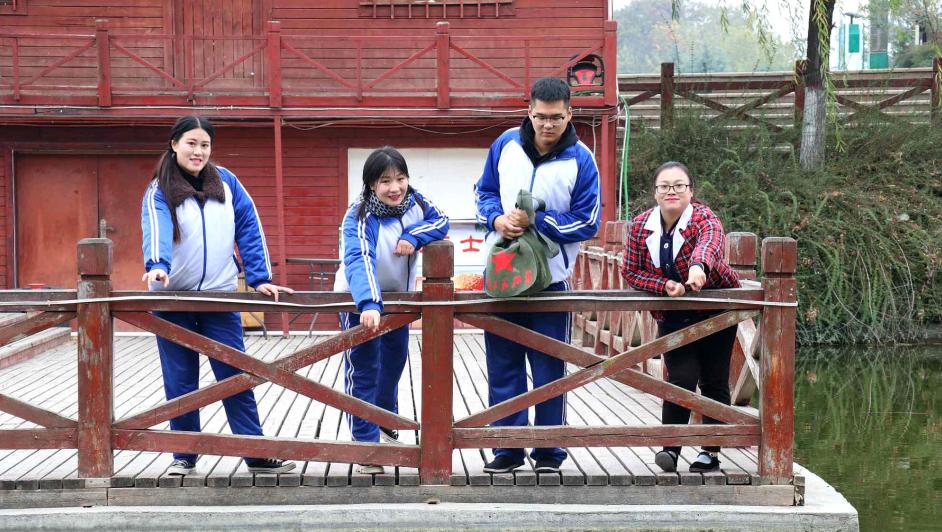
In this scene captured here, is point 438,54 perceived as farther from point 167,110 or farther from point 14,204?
point 14,204

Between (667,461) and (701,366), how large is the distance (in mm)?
487

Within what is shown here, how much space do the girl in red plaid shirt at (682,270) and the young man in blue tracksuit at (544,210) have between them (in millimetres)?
288

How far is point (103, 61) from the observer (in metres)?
12.4

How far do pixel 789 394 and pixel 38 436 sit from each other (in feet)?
11.0

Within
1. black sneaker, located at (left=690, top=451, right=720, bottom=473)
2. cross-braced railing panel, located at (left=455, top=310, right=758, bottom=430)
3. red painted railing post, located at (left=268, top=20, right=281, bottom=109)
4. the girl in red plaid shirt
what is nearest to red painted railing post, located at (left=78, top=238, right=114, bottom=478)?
cross-braced railing panel, located at (left=455, top=310, right=758, bottom=430)

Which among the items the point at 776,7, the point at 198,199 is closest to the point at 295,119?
the point at 776,7

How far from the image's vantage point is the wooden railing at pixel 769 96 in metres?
18.0

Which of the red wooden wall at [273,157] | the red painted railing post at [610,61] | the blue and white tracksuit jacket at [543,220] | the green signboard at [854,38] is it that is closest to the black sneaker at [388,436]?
the blue and white tracksuit jacket at [543,220]

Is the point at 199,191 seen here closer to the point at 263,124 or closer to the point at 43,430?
the point at 43,430

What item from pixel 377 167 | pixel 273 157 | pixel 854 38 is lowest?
pixel 377 167

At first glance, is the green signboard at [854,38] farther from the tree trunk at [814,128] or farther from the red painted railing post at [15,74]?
the red painted railing post at [15,74]

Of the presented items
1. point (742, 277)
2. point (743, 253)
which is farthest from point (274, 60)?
point (742, 277)

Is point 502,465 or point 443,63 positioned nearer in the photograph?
point 502,465

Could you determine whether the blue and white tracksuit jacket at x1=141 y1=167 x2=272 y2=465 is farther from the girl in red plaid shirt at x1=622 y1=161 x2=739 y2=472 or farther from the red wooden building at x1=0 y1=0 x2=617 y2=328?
the red wooden building at x1=0 y1=0 x2=617 y2=328
